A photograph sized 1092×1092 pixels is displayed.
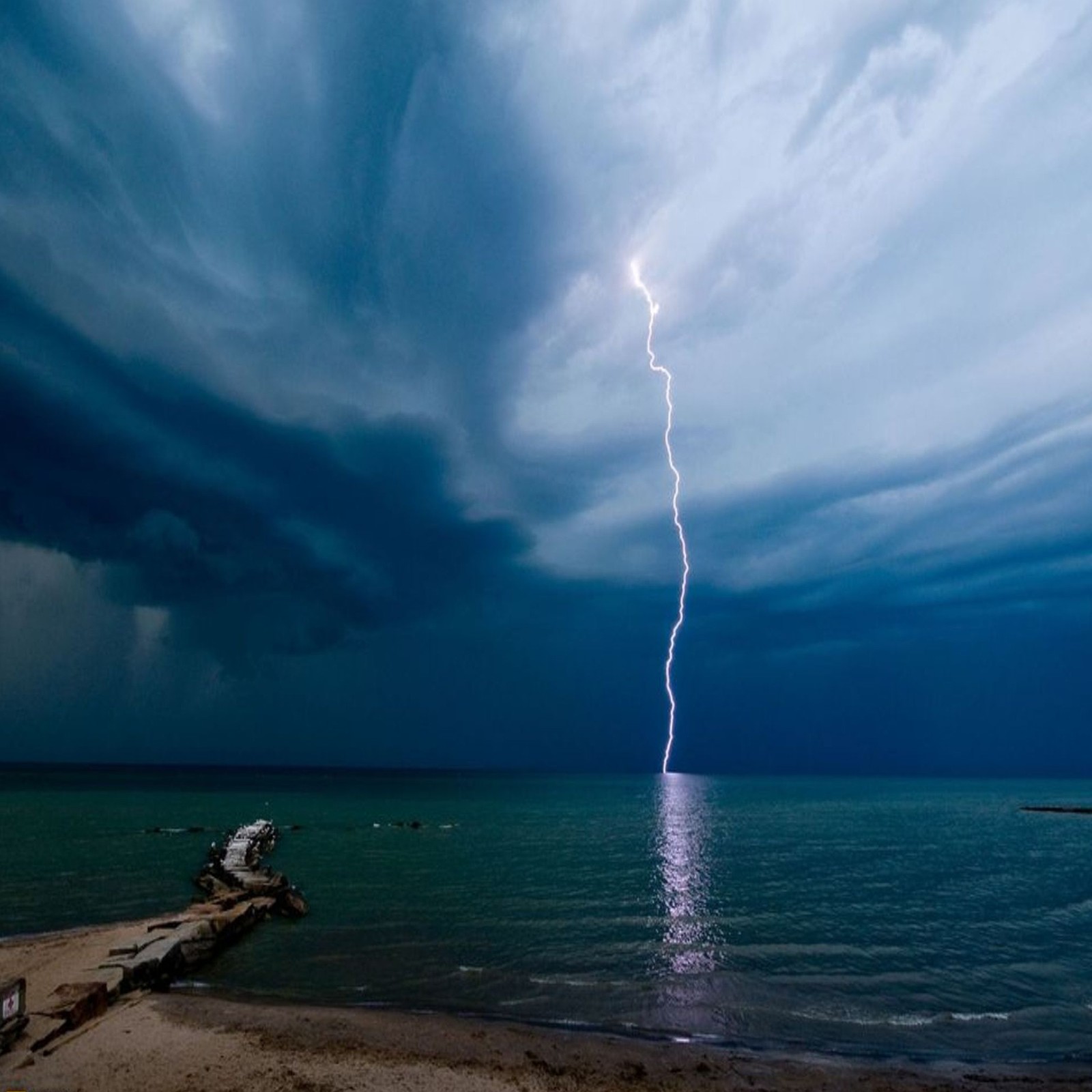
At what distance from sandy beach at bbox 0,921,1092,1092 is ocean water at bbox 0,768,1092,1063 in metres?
1.37

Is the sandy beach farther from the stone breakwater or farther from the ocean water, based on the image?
the ocean water

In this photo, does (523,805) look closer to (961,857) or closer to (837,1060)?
(961,857)

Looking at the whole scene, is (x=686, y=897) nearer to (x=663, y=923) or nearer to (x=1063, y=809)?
(x=663, y=923)

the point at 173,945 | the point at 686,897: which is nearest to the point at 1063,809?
the point at 686,897

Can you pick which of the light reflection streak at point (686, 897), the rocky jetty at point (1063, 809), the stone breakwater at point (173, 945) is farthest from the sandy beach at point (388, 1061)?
the rocky jetty at point (1063, 809)

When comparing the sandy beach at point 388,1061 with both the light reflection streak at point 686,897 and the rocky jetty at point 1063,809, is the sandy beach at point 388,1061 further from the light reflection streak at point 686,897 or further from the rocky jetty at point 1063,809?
the rocky jetty at point 1063,809

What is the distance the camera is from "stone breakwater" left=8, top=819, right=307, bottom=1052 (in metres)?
16.2

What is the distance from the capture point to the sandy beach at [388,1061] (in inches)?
545

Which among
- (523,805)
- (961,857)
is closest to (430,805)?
(523,805)

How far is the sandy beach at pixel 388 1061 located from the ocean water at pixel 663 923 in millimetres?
1374

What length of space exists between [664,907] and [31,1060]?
1023 inches

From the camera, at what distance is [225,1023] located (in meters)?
17.0

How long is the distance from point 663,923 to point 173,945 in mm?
19405

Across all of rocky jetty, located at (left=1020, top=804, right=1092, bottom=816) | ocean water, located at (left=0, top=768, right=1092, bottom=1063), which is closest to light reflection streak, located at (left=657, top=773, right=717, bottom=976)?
ocean water, located at (left=0, top=768, right=1092, bottom=1063)
